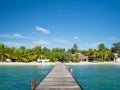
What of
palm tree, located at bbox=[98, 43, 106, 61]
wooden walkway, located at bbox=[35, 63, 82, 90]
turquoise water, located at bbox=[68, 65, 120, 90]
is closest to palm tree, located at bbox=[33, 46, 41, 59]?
palm tree, located at bbox=[98, 43, 106, 61]

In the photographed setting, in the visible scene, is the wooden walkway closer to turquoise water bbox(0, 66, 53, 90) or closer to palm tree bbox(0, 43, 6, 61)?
turquoise water bbox(0, 66, 53, 90)

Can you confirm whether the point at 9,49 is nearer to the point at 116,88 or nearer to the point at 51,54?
the point at 51,54

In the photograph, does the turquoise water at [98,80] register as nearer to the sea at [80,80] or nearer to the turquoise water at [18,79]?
the sea at [80,80]

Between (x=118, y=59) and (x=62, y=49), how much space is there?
106 ft

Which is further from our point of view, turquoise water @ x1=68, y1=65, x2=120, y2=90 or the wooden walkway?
turquoise water @ x1=68, y1=65, x2=120, y2=90

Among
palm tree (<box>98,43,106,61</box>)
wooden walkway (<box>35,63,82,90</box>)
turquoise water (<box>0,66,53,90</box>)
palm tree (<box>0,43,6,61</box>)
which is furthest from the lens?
palm tree (<box>98,43,106,61</box>)

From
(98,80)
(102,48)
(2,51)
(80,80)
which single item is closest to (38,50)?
(2,51)

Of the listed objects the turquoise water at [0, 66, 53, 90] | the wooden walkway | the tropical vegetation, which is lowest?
the turquoise water at [0, 66, 53, 90]

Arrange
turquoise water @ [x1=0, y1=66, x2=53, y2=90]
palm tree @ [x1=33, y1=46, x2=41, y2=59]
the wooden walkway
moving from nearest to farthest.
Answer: the wooden walkway → turquoise water @ [x1=0, y1=66, x2=53, y2=90] → palm tree @ [x1=33, y1=46, x2=41, y2=59]

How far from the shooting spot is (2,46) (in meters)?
95.3

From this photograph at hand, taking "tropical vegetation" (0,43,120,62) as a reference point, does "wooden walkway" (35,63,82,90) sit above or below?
below

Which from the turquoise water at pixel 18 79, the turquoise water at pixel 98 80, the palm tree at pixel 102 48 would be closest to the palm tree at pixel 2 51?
the turquoise water at pixel 18 79

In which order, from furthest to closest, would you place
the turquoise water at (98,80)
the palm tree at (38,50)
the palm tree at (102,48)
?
the palm tree at (102,48) < the palm tree at (38,50) < the turquoise water at (98,80)

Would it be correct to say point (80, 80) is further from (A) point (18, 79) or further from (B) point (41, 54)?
(B) point (41, 54)
